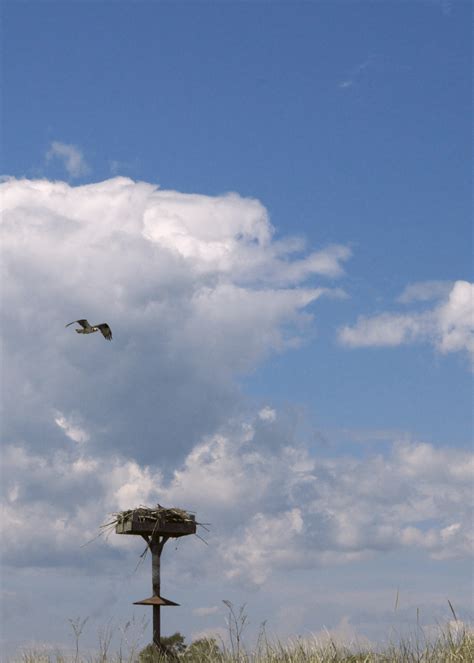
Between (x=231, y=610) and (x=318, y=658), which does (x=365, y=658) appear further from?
(x=231, y=610)

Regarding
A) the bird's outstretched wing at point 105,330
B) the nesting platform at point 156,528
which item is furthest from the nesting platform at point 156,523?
the bird's outstretched wing at point 105,330

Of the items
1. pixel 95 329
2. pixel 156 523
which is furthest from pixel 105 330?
pixel 156 523

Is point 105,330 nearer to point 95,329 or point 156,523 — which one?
point 95,329

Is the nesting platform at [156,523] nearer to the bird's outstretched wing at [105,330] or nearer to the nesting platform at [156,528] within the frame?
the nesting platform at [156,528]

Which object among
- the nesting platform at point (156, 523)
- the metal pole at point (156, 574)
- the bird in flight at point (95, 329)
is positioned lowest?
the metal pole at point (156, 574)

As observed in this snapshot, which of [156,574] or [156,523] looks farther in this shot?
[156,574]

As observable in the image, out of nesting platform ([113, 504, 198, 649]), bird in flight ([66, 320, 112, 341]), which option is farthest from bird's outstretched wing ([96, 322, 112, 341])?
nesting platform ([113, 504, 198, 649])

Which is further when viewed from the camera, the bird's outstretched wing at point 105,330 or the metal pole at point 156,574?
the bird's outstretched wing at point 105,330

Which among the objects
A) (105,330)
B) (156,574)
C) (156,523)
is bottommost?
(156,574)

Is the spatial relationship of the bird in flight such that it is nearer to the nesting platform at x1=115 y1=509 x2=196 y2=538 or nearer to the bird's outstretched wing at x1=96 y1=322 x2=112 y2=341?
the bird's outstretched wing at x1=96 y1=322 x2=112 y2=341

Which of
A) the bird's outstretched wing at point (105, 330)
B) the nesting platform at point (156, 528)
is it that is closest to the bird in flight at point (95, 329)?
the bird's outstretched wing at point (105, 330)

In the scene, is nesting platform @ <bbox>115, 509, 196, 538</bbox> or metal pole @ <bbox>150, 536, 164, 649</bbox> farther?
nesting platform @ <bbox>115, 509, 196, 538</bbox>

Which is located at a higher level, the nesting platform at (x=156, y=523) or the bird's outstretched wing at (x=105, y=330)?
the bird's outstretched wing at (x=105, y=330)

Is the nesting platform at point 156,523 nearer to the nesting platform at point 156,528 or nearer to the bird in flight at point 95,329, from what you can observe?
the nesting platform at point 156,528
